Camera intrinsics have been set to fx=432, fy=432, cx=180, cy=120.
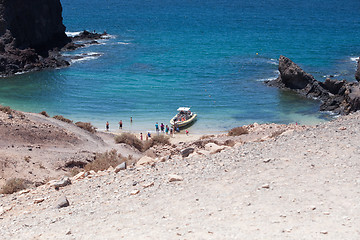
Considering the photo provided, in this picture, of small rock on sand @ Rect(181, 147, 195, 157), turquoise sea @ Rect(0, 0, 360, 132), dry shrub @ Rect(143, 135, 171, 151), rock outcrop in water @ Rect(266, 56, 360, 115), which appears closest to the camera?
small rock on sand @ Rect(181, 147, 195, 157)

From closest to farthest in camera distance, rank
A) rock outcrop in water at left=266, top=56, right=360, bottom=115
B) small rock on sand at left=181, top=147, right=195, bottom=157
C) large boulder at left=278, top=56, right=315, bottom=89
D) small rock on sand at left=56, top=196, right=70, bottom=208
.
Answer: small rock on sand at left=56, top=196, right=70, bottom=208 < small rock on sand at left=181, top=147, right=195, bottom=157 < rock outcrop in water at left=266, top=56, right=360, bottom=115 < large boulder at left=278, top=56, right=315, bottom=89

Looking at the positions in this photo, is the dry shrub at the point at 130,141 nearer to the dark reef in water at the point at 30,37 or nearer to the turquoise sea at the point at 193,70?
the turquoise sea at the point at 193,70

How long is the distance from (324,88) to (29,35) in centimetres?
4355

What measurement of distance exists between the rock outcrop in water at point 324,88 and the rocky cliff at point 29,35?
3021cm

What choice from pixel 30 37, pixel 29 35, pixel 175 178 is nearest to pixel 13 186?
pixel 175 178

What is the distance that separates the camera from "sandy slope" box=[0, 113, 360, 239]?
29.1 feet

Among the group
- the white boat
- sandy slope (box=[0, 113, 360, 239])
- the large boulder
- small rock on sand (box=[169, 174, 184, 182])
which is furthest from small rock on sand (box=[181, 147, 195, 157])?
the large boulder

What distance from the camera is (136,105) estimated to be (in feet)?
141

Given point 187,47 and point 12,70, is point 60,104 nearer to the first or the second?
point 12,70

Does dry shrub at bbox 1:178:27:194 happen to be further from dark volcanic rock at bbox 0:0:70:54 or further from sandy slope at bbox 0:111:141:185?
dark volcanic rock at bbox 0:0:70:54

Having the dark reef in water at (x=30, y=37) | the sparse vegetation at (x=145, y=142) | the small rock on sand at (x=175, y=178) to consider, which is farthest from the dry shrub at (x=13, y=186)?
the dark reef in water at (x=30, y=37)

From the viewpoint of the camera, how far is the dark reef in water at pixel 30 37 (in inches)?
2261

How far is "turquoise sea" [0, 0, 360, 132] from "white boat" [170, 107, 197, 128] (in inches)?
26.2

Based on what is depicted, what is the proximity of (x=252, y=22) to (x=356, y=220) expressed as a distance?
100.0 m
